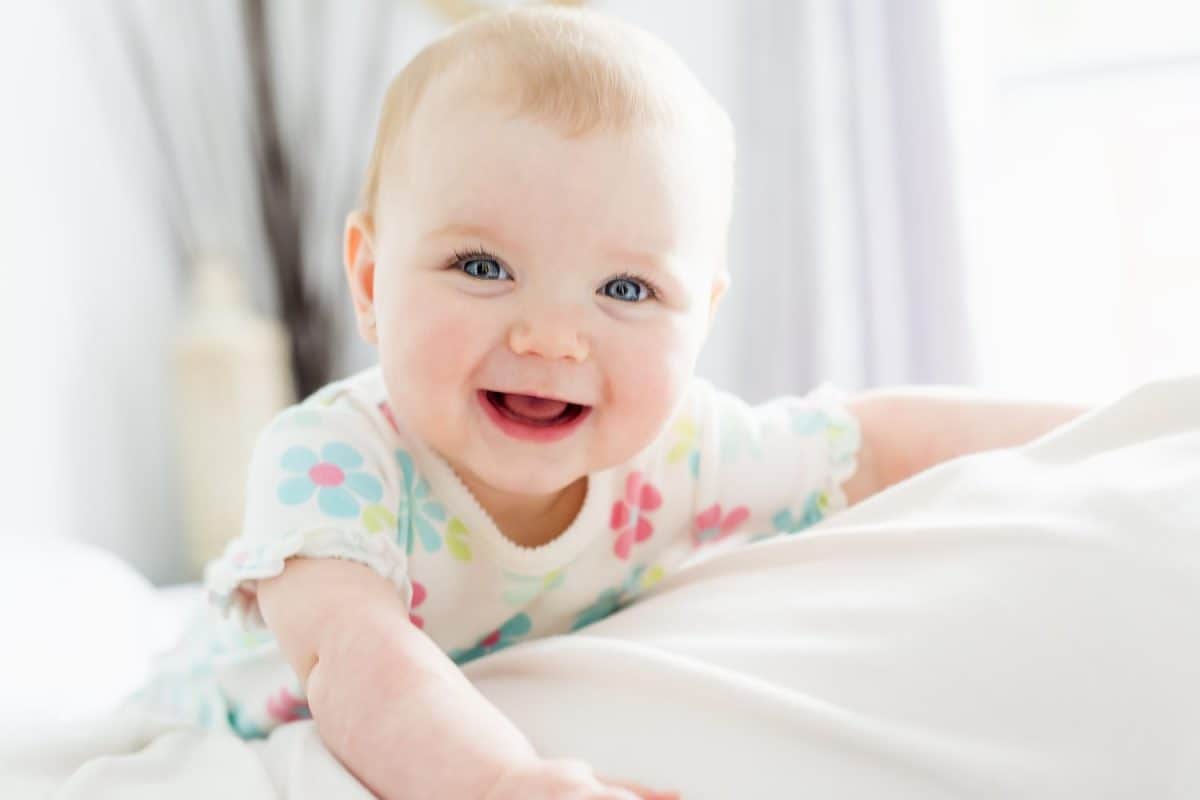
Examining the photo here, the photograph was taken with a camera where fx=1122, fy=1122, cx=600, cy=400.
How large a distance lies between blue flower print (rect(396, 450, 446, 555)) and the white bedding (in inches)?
7.0

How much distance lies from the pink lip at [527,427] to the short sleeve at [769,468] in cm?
24

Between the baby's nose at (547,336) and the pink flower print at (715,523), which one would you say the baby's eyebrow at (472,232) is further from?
the pink flower print at (715,523)

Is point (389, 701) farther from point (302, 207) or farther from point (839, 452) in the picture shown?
point (302, 207)

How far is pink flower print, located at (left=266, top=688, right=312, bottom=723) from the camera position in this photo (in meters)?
0.89

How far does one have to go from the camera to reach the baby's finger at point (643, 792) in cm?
54

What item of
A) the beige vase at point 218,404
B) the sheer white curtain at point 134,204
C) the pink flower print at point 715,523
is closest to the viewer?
the pink flower print at point 715,523

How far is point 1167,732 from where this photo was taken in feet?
1.61

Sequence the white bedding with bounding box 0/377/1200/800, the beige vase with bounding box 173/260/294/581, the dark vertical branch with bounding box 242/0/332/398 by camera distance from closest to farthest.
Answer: the white bedding with bounding box 0/377/1200/800, the beige vase with bounding box 173/260/294/581, the dark vertical branch with bounding box 242/0/332/398

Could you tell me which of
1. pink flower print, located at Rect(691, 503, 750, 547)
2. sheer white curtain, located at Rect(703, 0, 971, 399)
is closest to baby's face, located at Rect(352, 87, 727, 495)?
pink flower print, located at Rect(691, 503, 750, 547)

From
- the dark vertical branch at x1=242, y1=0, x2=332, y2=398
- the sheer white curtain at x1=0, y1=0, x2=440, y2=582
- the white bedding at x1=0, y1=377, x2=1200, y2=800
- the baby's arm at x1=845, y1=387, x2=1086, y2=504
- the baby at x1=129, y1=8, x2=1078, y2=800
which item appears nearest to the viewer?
the white bedding at x1=0, y1=377, x2=1200, y2=800

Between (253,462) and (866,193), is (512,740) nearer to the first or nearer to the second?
(253,462)

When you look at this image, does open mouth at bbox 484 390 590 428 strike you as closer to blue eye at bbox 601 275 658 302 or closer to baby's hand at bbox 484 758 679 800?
blue eye at bbox 601 275 658 302

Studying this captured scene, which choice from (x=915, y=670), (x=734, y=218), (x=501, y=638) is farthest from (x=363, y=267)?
(x=734, y=218)

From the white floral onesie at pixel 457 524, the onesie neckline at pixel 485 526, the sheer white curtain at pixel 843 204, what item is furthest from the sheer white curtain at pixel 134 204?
the onesie neckline at pixel 485 526
